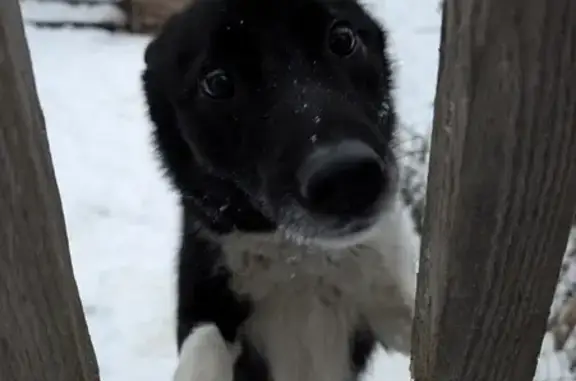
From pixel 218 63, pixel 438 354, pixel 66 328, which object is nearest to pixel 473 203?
pixel 438 354

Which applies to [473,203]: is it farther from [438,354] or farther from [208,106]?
[208,106]

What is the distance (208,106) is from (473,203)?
3.12 ft

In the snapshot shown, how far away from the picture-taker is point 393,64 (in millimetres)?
2096

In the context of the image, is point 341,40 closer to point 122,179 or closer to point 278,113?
point 278,113

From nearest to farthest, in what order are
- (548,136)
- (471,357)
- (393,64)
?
(548,136), (471,357), (393,64)

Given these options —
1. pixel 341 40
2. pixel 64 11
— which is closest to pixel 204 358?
pixel 341 40

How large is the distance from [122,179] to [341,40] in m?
2.32

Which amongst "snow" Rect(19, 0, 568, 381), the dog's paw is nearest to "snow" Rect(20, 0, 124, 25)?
"snow" Rect(19, 0, 568, 381)

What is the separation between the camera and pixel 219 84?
1841mm

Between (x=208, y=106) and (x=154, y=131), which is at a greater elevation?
(x=208, y=106)

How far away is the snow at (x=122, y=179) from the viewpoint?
2936 millimetres

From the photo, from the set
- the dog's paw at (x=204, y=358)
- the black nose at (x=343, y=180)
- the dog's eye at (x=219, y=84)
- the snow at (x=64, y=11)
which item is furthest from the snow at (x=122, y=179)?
the black nose at (x=343, y=180)

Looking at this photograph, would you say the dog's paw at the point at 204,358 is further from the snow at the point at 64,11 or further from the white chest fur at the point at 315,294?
the snow at the point at 64,11

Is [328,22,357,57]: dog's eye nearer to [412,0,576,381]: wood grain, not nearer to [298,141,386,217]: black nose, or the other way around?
[298,141,386,217]: black nose
